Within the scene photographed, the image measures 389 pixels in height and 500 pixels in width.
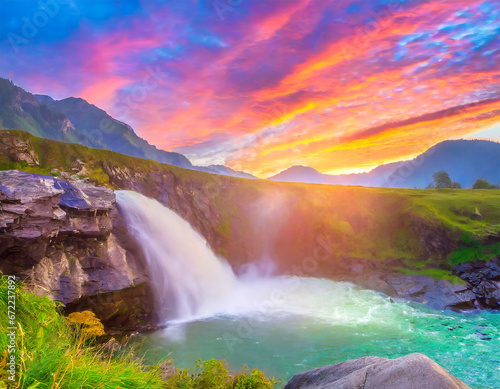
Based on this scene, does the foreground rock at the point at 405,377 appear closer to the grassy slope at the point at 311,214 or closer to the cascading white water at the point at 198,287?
the cascading white water at the point at 198,287

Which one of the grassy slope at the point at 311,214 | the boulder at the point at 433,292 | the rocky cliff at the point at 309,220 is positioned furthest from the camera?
the grassy slope at the point at 311,214

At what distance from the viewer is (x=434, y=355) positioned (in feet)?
57.1

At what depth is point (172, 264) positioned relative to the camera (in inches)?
1017

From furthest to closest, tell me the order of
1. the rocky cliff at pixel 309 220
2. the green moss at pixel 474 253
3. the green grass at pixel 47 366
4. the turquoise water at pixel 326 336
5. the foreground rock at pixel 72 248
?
the green moss at pixel 474 253
the rocky cliff at pixel 309 220
the turquoise water at pixel 326 336
the foreground rock at pixel 72 248
the green grass at pixel 47 366

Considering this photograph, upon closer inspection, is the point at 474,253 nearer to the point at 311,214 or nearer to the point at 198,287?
the point at 311,214

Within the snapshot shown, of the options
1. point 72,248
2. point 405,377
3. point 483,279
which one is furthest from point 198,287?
point 483,279

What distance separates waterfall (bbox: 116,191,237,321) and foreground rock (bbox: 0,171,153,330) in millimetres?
1099

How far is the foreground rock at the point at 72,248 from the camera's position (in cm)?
1664

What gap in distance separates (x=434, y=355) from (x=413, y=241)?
85.5 feet

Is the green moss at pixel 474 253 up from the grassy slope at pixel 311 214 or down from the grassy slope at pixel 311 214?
down

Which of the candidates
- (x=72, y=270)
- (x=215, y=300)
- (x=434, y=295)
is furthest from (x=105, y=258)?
(x=434, y=295)

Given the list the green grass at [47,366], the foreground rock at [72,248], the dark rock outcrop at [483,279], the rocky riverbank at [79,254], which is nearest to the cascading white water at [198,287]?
the rocky riverbank at [79,254]

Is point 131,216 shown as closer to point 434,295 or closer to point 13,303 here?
point 13,303

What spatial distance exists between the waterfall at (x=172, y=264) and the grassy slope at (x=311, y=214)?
910 cm
